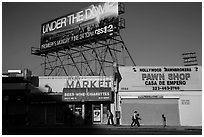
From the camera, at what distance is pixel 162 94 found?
2681 centimetres

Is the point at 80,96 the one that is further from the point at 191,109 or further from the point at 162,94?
the point at 191,109

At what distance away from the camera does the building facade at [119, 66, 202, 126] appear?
26391 millimetres

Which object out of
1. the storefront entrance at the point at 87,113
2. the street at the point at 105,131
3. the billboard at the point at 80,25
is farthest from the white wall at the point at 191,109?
the billboard at the point at 80,25

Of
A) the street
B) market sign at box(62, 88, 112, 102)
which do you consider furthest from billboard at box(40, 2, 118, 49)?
the street

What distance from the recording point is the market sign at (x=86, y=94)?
26.8 meters

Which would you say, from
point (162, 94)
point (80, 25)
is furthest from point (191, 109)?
point (80, 25)

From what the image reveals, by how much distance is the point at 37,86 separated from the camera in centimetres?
2920

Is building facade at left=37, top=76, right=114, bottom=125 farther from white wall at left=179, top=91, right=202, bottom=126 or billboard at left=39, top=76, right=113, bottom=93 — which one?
white wall at left=179, top=91, right=202, bottom=126

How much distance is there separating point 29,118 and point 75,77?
6.13 meters

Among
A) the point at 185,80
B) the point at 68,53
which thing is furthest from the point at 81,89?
the point at 185,80

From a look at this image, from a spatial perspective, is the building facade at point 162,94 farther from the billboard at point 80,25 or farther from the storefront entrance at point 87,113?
the billboard at point 80,25

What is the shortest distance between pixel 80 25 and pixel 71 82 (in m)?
6.43

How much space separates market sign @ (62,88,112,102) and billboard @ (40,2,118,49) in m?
5.94

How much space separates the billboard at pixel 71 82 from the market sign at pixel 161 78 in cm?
223
